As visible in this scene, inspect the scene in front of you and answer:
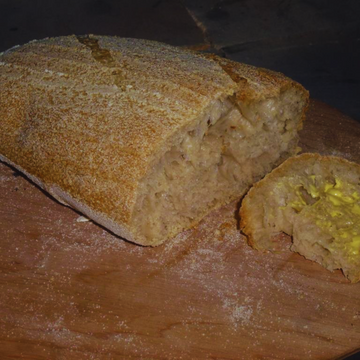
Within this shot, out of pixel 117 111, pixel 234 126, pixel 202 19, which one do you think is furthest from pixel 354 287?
pixel 202 19

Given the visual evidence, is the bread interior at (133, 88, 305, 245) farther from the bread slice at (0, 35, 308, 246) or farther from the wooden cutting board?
the wooden cutting board

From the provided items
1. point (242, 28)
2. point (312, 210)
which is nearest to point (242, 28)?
point (242, 28)

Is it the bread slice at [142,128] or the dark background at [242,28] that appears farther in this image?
the dark background at [242,28]

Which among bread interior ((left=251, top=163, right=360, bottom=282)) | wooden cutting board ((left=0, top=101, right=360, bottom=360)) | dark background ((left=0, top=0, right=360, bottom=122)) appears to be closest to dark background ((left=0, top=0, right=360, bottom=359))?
dark background ((left=0, top=0, right=360, bottom=122))

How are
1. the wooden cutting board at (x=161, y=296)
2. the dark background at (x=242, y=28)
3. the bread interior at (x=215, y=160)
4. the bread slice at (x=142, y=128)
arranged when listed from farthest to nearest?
the dark background at (x=242, y=28)
the bread interior at (x=215, y=160)
the bread slice at (x=142, y=128)
the wooden cutting board at (x=161, y=296)

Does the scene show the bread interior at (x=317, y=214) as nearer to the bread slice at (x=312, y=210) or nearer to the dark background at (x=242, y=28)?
the bread slice at (x=312, y=210)

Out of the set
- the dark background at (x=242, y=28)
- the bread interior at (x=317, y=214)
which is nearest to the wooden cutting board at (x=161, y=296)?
the bread interior at (x=317, y=214)

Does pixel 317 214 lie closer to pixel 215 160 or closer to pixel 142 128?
pixel 215 160
